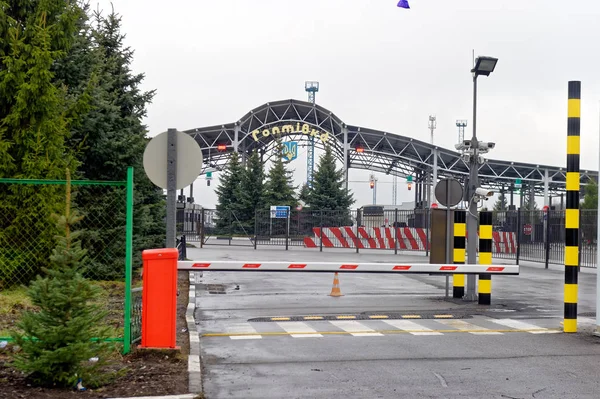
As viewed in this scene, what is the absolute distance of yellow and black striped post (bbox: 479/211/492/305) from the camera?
13.6 meters

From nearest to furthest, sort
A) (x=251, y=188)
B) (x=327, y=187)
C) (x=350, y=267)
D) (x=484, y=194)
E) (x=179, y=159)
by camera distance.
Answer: (x=179, y=159) < (x=350, y=267) < (x=484, y=194) < (x=251, y=188) < (x=327, y=187)

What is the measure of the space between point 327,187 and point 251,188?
623 centimetres

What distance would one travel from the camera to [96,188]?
57.0 feet

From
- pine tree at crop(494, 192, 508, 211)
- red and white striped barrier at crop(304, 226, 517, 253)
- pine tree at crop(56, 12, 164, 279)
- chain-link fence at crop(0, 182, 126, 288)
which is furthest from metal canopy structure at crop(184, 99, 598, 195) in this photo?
chain-link fence at crop(0, 182, 126, 288)

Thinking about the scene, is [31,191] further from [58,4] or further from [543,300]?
[543,300]

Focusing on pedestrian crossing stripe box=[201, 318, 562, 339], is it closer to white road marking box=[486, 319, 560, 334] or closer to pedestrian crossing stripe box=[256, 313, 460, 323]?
white road marking box=[486, 319, 560, 334]

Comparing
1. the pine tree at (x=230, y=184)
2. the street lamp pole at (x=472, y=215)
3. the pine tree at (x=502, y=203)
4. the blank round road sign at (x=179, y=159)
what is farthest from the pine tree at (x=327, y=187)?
A: the blank round road sign at (x=179, y=159)

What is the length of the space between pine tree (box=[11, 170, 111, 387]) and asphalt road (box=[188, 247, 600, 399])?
4.02ft

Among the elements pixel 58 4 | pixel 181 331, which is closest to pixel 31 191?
pixel 58 4

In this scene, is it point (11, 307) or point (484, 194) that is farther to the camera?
point (484, 194)

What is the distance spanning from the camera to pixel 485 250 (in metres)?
13.6

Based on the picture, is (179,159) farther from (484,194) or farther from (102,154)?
(102,154)

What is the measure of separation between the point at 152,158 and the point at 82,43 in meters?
8.92

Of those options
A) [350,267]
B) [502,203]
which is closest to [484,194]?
[350,267]
